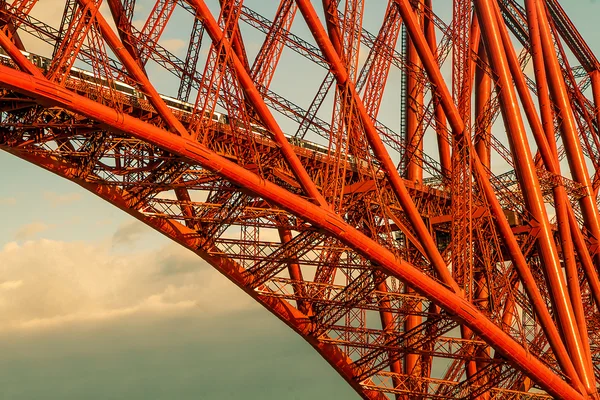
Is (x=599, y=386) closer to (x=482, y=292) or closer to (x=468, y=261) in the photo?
(x=482, y=292)

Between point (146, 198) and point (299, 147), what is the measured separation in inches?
202

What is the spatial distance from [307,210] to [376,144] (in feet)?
14.1

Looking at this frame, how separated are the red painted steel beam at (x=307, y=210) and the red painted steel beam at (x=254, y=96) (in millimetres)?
622

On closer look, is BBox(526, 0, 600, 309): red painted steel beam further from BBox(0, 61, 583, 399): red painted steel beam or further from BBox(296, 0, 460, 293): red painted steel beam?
BBox(296, 0, 460, 293): red painted steel beam

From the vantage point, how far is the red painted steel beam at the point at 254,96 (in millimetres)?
22812

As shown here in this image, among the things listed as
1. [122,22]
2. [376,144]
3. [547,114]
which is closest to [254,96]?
[376,144]

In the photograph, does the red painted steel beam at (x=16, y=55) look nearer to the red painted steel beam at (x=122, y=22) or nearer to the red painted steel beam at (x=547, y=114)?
the red painted steel beam at (x=122, y=22)

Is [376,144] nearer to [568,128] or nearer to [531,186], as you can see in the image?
[531,186]

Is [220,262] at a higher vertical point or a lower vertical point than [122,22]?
lower

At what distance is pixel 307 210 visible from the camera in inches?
947

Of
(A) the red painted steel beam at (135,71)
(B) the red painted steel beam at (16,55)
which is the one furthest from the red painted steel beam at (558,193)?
(B) the red painted steel beam at (16,55)

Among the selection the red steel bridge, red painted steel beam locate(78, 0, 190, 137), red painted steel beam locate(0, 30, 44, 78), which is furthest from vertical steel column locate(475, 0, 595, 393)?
red painted steel beam locate(0, 30, 44, 78)

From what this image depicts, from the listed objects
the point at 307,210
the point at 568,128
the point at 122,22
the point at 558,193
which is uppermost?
the point at 122,22

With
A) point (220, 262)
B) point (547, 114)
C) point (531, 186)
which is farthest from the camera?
point (547, 114)
